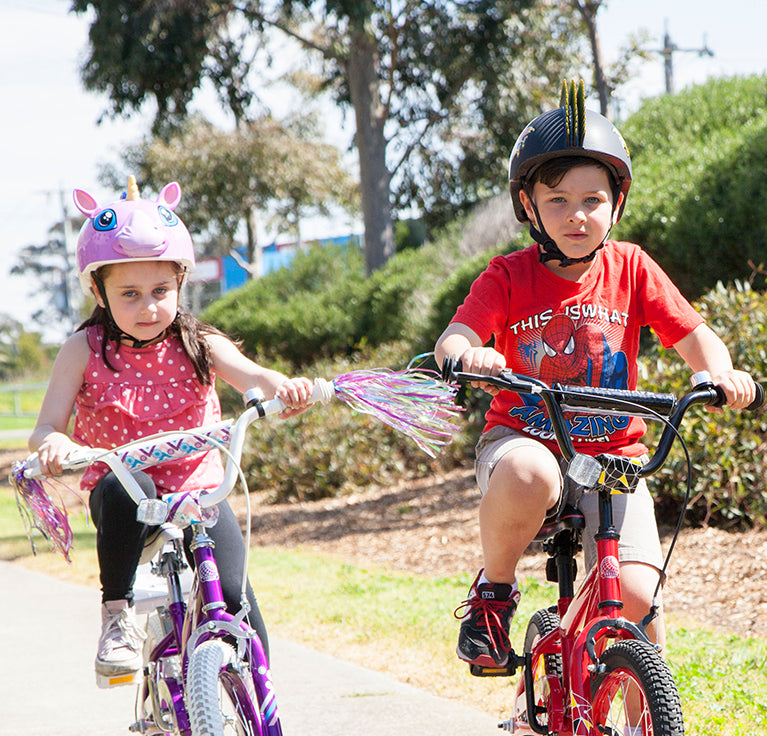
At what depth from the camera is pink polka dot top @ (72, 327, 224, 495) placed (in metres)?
3.13

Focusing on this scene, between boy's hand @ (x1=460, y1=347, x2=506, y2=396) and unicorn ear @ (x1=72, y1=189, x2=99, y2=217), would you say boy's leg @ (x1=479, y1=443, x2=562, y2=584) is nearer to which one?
boy's hand @ (x1=460, y1=347, x2=506, y2=396)

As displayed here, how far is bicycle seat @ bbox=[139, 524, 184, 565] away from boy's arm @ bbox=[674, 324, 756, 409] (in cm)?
151

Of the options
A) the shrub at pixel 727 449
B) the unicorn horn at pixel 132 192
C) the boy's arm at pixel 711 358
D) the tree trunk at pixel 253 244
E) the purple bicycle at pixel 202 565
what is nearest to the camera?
the purple bicycle at pixel 202 565

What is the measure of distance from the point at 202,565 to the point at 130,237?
1.00m

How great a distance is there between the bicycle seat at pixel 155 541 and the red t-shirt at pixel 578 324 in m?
0.97

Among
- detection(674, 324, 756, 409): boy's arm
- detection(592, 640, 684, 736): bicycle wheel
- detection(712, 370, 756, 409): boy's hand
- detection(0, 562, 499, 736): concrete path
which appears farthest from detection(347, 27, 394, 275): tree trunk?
detection(592, 640, 684, 736): bicycle wheel

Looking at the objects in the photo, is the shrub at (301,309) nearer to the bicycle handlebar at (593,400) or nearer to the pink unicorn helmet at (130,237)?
the pink unicorn helmet at (130,237)

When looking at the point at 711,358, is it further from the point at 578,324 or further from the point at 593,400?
the point at 593,400

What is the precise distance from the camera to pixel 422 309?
38.4 ft

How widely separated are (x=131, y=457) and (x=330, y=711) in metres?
1.94

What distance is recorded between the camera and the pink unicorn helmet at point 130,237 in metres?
2.95

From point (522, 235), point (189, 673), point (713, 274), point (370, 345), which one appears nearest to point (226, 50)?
point (370, 345)

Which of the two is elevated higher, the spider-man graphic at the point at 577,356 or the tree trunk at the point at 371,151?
the tree trunk at the point at 371,151

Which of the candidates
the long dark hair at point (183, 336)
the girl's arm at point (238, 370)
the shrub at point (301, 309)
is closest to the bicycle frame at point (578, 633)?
the girl's arm at point (238, 370)
